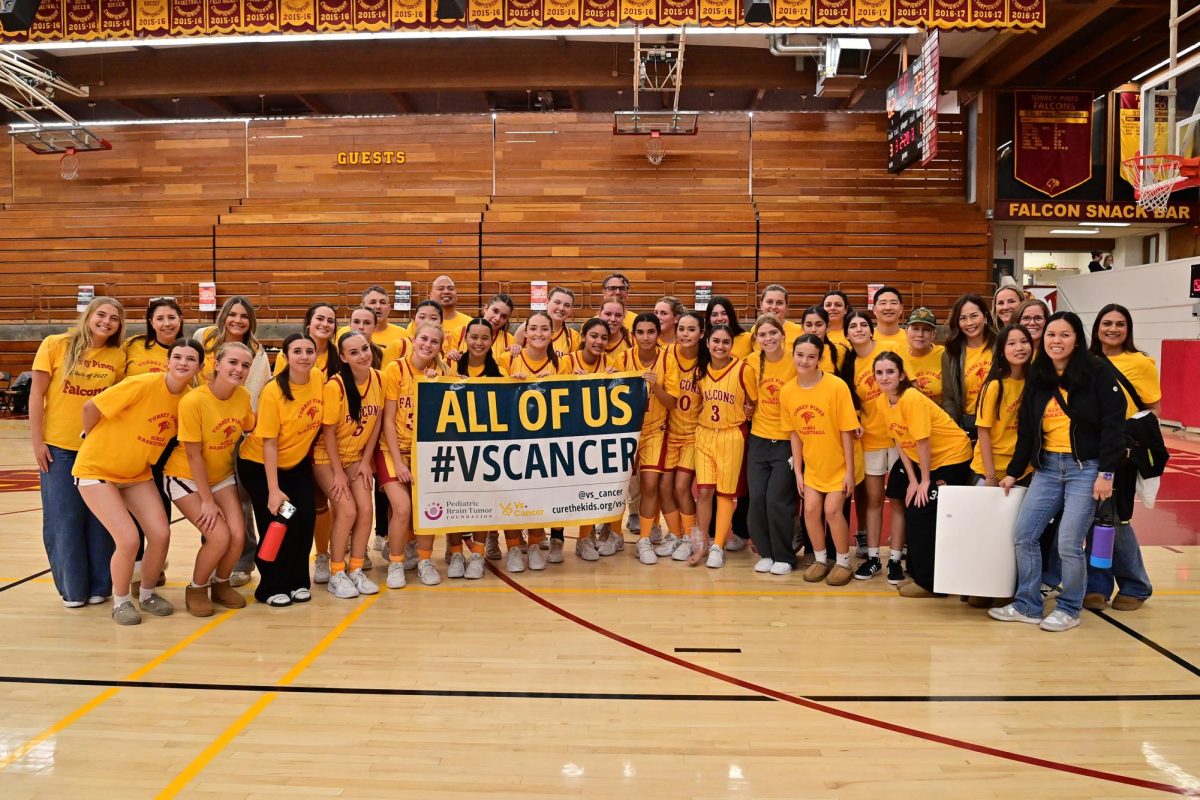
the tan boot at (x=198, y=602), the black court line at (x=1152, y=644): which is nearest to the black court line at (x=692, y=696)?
the black court line at (x=1152, y=644)

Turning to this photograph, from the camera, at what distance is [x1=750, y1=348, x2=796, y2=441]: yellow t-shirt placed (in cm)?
517

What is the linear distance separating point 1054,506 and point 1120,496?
0.43 m

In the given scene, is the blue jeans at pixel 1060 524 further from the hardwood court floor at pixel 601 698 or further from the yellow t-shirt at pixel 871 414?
the yellow t-shirt at pixel 871 414

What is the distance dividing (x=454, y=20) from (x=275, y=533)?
339 inches

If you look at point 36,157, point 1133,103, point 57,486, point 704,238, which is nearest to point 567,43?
point 704,238

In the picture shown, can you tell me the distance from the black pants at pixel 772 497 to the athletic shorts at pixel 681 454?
1.35 ft

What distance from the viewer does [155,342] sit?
4.66 m

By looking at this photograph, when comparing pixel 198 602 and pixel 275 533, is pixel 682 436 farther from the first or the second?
pixel 198 602

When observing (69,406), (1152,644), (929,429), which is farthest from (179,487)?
(1152,644)

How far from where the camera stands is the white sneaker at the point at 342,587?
4727mm

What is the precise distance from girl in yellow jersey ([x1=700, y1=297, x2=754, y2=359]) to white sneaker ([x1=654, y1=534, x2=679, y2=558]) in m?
1.39

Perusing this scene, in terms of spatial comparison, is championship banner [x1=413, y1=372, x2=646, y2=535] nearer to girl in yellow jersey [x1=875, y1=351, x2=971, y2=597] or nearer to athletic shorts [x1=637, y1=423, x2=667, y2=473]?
athletic shorts [x1=637, y1=423, x2=667, y2=473]

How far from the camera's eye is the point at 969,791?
2.63 m

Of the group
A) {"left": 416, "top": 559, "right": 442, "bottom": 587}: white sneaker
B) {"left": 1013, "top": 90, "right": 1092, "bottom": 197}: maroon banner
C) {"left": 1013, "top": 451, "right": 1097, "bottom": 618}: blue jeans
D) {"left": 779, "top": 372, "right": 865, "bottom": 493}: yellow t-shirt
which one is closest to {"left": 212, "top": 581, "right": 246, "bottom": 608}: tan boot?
{"left": 416, "top": 559, "right": 442, "bottom": 587}: white sneaker
